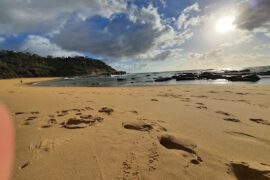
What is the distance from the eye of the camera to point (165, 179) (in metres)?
2.33

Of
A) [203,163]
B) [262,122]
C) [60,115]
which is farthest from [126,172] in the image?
[262,122]

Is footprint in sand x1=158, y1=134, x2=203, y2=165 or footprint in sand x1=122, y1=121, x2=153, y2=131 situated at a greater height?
footprint in sand x1=122, y1=121, x2=153, y2=131

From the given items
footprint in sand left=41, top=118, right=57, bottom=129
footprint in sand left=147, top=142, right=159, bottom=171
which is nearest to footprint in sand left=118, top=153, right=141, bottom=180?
footprint in sand left=147, top=142, right=159, bottom=171

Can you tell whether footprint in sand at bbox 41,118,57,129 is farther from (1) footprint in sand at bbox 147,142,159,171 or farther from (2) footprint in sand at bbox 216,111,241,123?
(2) footprint in sand at bbox 216,111,241,123

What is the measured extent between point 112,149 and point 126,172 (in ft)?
2.34

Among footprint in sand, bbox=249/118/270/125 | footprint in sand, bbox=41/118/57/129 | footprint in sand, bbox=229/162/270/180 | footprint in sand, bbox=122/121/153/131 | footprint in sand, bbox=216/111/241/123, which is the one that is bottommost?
footprint in sand, bbox=249/118/270/125

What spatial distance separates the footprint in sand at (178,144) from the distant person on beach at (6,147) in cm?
223

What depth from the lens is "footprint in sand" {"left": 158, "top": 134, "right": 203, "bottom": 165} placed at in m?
3.01

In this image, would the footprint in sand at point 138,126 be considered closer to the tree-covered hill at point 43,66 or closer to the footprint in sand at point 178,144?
the footprint in sand at point 178,144

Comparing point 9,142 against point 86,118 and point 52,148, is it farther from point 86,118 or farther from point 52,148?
point 86,118

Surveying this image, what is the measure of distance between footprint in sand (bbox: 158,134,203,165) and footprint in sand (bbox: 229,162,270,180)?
44 cm

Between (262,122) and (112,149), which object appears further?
(262,122)

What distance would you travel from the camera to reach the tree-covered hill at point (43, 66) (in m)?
89.9

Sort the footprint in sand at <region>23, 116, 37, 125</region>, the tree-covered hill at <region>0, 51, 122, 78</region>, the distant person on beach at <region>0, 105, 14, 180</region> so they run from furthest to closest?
the tree-covered hill at <region>0, 51, 122, 78</region> → the footprint in sand at <region>23, 116, 37, 125</region> → the distant person on beach at <region>0, 105, 14, 180</region>
